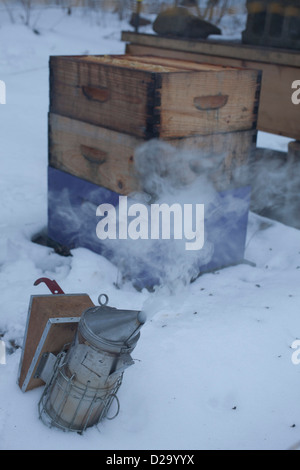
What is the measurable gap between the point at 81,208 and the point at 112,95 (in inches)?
25.0

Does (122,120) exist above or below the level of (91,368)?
above

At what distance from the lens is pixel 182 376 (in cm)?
206

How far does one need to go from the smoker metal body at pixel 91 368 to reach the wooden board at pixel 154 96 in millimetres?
1093

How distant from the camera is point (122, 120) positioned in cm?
262

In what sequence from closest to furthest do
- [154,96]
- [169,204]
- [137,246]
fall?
[154,96] → [169,204] → [137,246]
